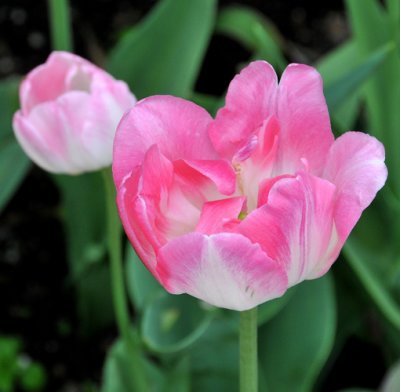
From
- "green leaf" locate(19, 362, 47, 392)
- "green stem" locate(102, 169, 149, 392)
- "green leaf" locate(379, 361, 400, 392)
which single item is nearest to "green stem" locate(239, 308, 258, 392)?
"green stem" locate(102, 169, 149, 392)

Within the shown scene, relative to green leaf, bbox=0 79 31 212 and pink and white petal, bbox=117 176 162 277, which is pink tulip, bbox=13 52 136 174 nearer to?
pink and white petal, bbox=117 176 162 277

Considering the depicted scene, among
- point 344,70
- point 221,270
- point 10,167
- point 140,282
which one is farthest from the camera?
point 344,70

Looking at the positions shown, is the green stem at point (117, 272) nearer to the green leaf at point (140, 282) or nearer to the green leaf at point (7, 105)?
the green leaf at point (140, 282)

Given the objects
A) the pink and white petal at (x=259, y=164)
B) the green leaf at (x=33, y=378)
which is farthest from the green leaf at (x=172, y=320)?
the green leaf at (x=33, y=378)

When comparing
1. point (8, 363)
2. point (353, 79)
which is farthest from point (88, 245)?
point (353, 79)

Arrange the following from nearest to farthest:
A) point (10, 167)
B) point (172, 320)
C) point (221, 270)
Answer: point (221, 270)
point (172, 320)
point (10, 167)

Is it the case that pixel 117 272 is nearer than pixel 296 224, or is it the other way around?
pixel 296 224

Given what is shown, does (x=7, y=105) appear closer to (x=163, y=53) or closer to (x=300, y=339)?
(x=163, y=53)
